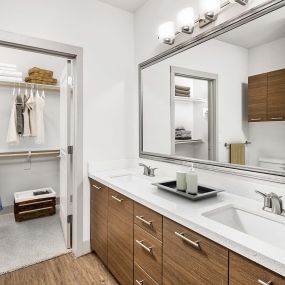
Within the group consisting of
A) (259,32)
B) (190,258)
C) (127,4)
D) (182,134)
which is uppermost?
(127,4)

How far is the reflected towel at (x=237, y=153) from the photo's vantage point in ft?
4.75

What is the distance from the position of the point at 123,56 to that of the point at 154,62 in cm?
47

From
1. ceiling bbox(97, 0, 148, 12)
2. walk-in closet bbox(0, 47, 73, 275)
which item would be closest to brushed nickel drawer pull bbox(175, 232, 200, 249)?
walk-in closet bbox(0, 47, 73, 275)

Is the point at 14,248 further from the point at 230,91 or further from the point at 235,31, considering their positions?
the point at 235,31

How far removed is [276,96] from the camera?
1.29 m

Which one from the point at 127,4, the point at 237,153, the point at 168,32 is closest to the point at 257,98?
the point at 237,153

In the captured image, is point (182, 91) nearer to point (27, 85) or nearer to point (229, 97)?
point (229, 97)

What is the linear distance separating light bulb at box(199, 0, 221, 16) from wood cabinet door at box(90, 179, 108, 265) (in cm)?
157

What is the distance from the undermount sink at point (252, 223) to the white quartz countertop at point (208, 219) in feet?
0.07

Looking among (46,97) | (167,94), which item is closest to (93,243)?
(167,94)

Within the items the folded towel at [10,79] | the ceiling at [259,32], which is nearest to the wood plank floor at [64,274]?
the ceiling at [259,32]

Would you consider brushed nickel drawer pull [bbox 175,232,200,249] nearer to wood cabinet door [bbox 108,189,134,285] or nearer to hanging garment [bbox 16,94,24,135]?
wood cabinet door [bbox 108,189,134,285]

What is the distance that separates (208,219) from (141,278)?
28.7 inches

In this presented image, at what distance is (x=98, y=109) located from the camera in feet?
7.70
